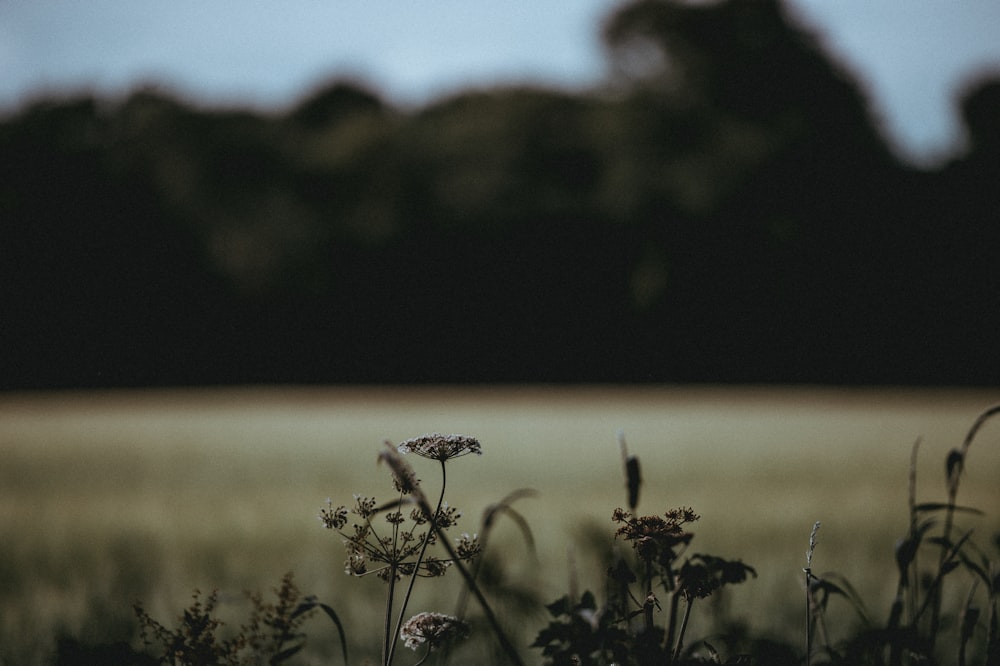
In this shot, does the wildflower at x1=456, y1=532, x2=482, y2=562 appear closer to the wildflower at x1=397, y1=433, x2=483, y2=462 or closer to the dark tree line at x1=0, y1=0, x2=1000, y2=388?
the wildflower at x1=397, y1=433, x2=483, y2=462

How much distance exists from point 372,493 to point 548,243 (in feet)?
62.9

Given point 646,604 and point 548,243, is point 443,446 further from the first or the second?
point 548,243

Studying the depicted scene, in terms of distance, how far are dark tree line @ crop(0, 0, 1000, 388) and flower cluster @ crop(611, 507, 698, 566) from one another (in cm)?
1785

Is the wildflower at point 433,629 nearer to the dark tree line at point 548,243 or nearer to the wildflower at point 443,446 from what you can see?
the wildflower at point 443,446

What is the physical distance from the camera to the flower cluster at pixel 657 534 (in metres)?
0.89

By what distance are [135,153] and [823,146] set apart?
A: 19378 millimetres

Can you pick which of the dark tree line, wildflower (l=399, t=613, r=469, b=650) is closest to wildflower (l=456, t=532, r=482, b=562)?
wildflower (l=399, t=613, r=469, b=650)

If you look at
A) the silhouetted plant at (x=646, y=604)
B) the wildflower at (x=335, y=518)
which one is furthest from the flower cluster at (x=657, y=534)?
the wildflower at (x=335, y=518)

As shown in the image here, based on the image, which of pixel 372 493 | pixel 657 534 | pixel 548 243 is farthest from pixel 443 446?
pixel 548 243

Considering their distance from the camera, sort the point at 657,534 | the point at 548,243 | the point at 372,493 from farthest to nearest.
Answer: the point at 548,243 < the point at 372,493 < the point at 657,534

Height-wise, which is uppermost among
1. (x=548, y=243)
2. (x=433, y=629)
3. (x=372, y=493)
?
(x=548, y=243)

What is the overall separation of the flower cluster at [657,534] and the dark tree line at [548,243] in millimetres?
17854

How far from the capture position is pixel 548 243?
24.6 metres

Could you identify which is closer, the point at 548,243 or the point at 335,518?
the point at 335,518
